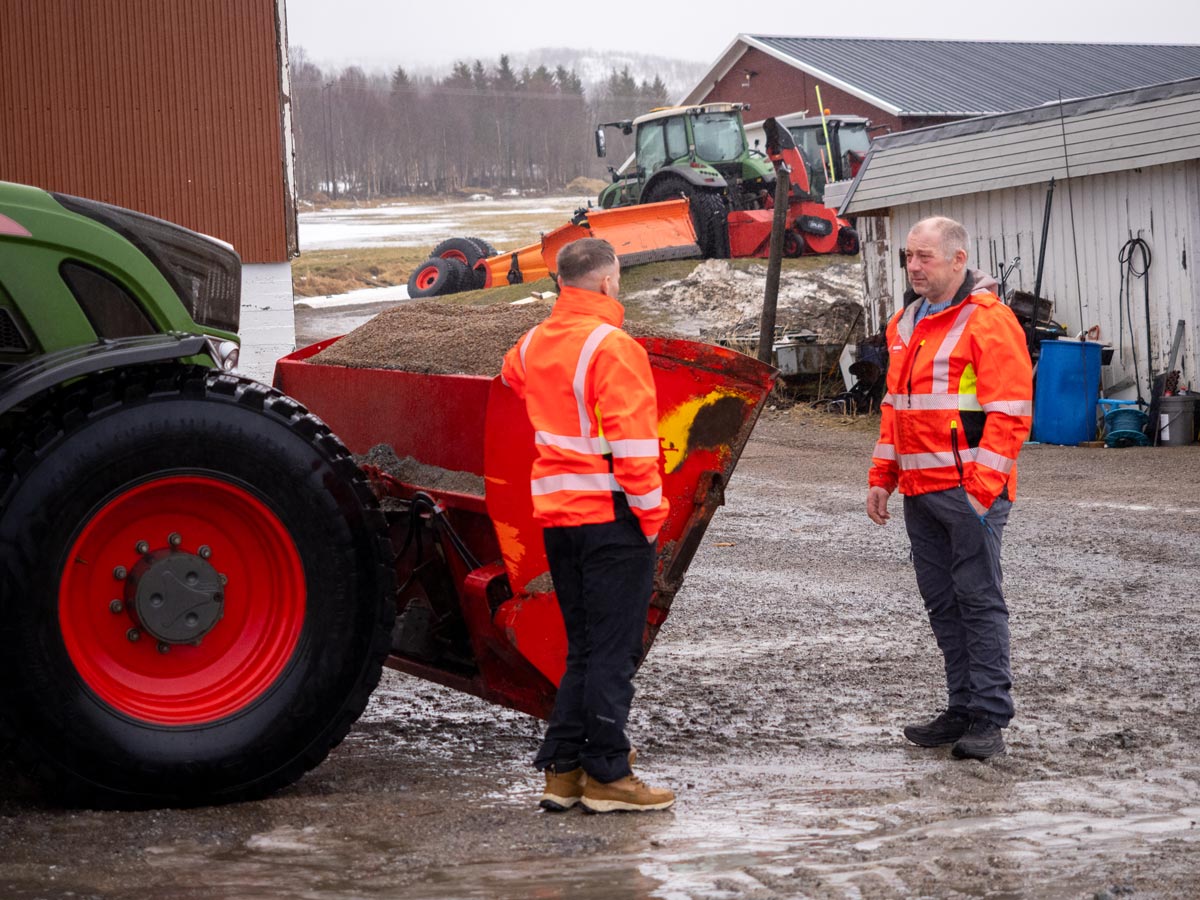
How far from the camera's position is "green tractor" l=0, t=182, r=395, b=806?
12.2ft

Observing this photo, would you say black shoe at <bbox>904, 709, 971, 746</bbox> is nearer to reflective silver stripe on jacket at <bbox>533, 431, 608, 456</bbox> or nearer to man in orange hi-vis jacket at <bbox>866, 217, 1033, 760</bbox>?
man in orange hi-vis jacket at <bbox>866, 217, 1033, 760</bbox>

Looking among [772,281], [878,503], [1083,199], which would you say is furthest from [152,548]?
[1083,199]

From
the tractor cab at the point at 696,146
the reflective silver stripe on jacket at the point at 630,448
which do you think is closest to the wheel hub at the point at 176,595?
the reflective silver stripe on jacket at the point at 630,448

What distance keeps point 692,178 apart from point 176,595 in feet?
67.2

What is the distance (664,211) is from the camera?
22.4 metres

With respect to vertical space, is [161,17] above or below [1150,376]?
above

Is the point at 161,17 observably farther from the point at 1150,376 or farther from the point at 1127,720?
the point at 1150,376

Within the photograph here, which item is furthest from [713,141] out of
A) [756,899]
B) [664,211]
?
[756,899]

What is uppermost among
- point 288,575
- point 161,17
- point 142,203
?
point 161,17

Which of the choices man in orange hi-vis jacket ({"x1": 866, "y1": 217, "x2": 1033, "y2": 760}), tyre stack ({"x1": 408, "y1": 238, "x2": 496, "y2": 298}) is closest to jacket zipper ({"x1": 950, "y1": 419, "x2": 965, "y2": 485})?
man in orange hi-vis jacket ({"x1": 866, "y1": 217, "x2": 1033, "y2": 760})

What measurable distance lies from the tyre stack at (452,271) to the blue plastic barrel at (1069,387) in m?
13.7

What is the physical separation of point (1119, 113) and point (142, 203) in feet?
31.2

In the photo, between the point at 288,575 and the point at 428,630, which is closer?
the point at 288,575

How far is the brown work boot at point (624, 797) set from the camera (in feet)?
13.3
